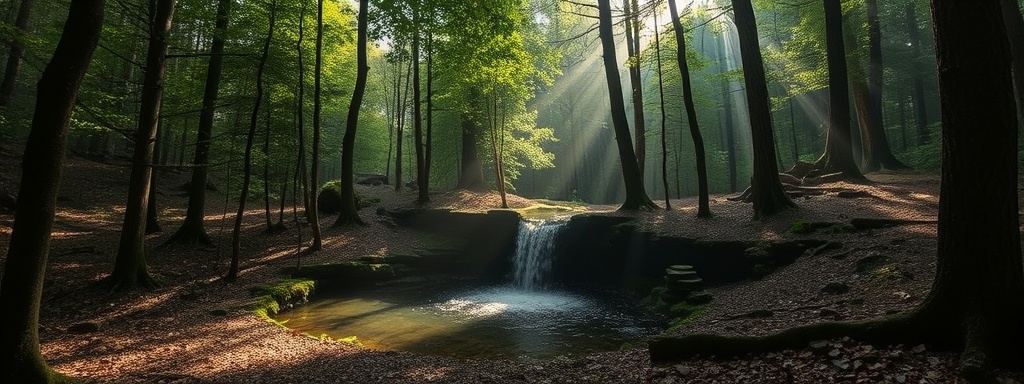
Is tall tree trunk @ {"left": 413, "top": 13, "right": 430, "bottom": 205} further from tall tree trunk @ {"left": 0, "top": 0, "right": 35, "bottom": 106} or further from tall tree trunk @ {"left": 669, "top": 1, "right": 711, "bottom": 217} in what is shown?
tall tree trunk @ {"left": 0, "top": 0, "right": 35, "bottom": 106}

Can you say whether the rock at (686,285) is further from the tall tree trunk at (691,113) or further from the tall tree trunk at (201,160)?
the tall tree trunk at (201,160)

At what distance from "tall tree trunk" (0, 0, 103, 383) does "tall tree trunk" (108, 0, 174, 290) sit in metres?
5.88

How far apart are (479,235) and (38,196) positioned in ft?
43.4

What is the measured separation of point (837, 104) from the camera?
15.3 meters

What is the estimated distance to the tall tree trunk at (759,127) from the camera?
11.7 m

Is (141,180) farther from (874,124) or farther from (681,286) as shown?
(874,124)

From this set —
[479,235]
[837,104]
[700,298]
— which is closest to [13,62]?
[479,235]

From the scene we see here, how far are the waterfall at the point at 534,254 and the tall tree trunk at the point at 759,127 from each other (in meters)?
5.98

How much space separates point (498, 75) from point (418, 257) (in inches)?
321

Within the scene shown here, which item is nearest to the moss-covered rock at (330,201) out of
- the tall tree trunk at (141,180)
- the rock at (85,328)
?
the tall tree trunk at (141,180)

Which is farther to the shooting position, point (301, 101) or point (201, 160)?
point (201, 160)

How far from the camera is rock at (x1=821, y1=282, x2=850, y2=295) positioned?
22.2ft

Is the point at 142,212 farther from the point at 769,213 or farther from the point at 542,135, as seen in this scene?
the point at 542,135

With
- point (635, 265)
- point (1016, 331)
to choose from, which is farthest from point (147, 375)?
point (635, 265)
